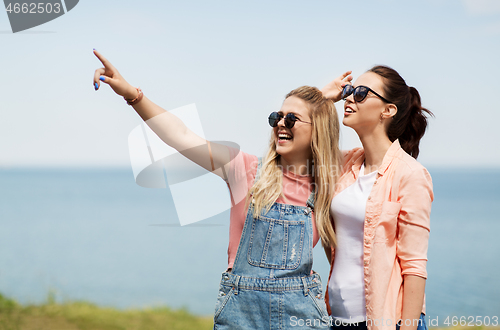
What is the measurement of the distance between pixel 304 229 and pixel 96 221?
38575mm

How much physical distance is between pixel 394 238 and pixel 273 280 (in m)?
0.71

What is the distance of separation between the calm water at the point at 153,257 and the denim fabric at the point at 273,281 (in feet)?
1.78

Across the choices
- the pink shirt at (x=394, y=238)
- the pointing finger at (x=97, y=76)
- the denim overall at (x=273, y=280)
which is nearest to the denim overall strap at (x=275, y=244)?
the denim overall at (x=273, y=280)

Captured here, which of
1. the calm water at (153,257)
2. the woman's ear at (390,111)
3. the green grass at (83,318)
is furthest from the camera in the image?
the calm water at (153,257)

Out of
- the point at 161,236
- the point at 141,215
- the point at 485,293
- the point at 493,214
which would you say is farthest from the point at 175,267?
the point at 493,214

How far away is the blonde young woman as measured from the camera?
230 centimetres

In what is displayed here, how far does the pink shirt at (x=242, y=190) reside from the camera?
8.17ft

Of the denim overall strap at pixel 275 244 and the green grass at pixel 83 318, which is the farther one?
the green grass at pixel 83 318

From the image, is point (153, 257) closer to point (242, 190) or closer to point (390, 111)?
point (242, 190)

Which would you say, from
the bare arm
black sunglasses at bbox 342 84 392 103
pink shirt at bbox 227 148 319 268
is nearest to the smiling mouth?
pink shirt at bbox 227 148 319 268

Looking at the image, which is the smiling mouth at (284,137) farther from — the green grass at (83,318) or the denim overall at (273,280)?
the green grass at (83,318)

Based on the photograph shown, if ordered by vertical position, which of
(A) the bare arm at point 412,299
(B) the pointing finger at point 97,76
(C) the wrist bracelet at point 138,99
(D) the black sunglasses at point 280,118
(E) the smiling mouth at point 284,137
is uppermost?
(B) the pointing finger at point 97,76

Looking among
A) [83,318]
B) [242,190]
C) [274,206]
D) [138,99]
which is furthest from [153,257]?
[138,99]

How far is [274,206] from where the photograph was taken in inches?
96.2
